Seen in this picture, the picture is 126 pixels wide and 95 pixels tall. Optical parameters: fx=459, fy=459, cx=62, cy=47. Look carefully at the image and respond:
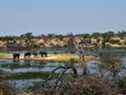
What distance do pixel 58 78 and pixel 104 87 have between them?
1334 mm

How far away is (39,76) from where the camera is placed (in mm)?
41062

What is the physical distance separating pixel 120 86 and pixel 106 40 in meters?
135

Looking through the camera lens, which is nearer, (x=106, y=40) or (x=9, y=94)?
(x=9, y=94)

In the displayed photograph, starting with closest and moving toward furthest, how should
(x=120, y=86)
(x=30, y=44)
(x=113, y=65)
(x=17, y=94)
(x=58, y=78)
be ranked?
(x=58, y=78) → (x=17, y=94) → (x=120, y=86) → (x=113, y=65) → (x=30, y=44)

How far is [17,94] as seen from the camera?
1298 cm

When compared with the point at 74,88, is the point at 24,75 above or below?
below

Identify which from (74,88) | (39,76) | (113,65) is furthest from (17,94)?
(39,76)

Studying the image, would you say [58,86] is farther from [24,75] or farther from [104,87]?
[24,75]

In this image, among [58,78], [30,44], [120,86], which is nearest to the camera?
[58,78]

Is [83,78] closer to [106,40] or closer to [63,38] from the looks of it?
[106,40]

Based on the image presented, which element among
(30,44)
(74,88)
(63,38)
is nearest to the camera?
(74,88)

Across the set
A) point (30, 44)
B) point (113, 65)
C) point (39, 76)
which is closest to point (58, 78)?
point (113, 65)

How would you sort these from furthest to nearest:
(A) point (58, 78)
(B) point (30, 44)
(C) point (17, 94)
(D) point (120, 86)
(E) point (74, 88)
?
(B) point (30, 44)
(D) point (120, 86)
(C) point (17, 94)
(A) point (58, 78)
(E) point (74, 88)

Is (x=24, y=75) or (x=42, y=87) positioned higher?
(x=42, y=87)
